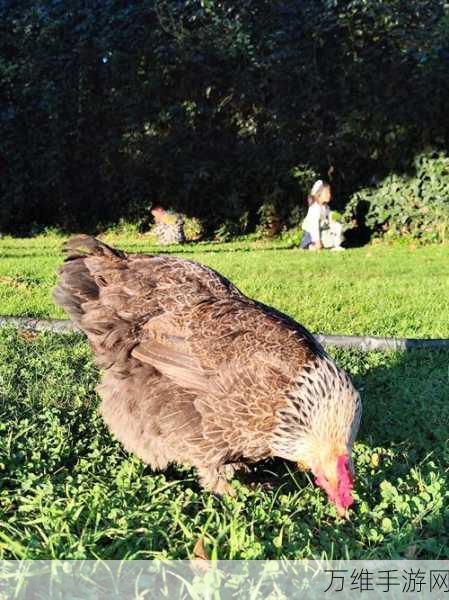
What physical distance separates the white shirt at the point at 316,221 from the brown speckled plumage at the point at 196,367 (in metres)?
7.91

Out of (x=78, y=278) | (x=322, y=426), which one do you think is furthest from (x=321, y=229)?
(x=322, y=426)

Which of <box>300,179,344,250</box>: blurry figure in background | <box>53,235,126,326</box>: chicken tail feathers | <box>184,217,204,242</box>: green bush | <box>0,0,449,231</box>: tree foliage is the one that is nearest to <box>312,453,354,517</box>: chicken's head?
<box>53,235,126,326</box>: chicken tail feathers

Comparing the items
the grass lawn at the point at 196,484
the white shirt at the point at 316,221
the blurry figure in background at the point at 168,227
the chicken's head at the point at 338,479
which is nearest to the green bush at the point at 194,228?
the blurry figure in background at the point at 168,227

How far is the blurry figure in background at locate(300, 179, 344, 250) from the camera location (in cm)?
1134

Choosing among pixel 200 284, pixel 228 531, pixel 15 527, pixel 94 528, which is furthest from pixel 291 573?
pixel 200 284

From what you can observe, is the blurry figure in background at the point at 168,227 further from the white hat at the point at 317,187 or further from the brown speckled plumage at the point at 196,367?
the brown speckled plumage at the point at 196,367

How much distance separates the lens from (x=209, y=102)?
12.8 metres

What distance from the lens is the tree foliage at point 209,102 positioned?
1173 cm

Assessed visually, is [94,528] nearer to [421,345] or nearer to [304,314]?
[421,345]

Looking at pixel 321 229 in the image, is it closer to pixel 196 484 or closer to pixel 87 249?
pixel 87 249

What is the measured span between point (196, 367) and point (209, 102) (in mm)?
10550

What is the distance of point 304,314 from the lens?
5.88 meters

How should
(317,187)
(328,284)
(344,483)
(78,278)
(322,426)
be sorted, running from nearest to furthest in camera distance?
(344,483), (322,426), (78,278), (328,284), (317,187)

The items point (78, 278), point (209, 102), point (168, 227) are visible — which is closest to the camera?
point (78, 278)
